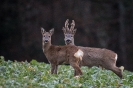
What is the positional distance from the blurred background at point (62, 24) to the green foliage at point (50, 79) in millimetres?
18725

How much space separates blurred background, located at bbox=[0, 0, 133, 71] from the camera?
36.6 meters

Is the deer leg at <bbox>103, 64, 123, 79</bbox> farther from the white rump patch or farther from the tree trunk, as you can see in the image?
the tree trunk

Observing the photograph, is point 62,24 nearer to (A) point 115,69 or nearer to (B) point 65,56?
(A) point 115,69

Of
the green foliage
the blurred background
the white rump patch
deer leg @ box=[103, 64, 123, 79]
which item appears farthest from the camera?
the blurred background

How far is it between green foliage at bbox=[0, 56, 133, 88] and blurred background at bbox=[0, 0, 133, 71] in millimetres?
18725

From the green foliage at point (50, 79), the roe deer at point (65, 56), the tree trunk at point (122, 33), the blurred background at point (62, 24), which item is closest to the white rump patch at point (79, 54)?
the roe deer at point (65, 56)

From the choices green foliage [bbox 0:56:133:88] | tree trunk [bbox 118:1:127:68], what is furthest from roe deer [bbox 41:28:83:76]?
tree trunk [bbox 118:1:127:68]

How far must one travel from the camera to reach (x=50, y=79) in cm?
1527

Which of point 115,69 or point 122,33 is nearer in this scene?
point 115,69

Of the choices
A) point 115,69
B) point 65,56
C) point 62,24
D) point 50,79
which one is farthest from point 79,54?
point 62,24

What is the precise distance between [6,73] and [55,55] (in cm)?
Result: 204

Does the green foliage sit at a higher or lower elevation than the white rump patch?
lower

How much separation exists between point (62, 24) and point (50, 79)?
21876 mm

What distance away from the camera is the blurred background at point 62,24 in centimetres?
→ 3656
